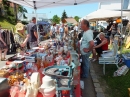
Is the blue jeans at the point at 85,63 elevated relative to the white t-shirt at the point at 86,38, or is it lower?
lower

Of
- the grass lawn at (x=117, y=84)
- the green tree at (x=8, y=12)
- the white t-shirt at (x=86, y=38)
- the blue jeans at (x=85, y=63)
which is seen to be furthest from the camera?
the green tree at (x=8, y=12)

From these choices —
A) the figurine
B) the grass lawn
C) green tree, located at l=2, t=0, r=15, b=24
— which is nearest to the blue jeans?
the grass lawn

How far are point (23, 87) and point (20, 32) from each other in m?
2.53

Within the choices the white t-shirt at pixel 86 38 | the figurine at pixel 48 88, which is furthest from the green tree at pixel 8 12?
the figurine at pixel 48 88

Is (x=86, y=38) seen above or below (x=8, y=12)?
below

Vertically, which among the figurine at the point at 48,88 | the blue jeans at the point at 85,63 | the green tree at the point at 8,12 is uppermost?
the green tree at the point at 8,12

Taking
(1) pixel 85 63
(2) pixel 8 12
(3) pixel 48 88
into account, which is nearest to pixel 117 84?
(1) pixel 85 63

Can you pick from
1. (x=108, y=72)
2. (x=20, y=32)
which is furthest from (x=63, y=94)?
(x=108, y=72)

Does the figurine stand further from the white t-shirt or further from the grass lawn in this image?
the grass lawn

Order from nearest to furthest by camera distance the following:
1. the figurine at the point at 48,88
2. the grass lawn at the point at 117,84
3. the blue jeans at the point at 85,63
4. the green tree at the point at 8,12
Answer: the figurine at the point at 48,88 < the grass lawn at the point at 117,84 < the blue jeans at the point at 85,63 < the green tree at the point at 8,12

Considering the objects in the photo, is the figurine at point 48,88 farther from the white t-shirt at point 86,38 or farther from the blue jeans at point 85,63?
the blue jeans at point 85,63

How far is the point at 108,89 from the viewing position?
3.85 m

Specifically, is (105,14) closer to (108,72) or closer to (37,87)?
(108,72)

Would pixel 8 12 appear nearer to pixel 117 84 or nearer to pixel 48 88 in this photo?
pixel 117 84
